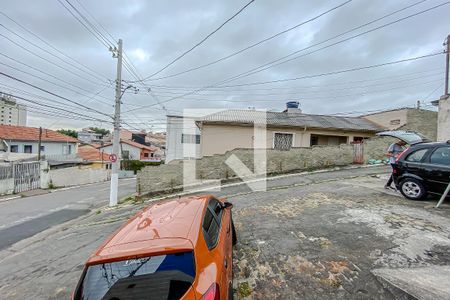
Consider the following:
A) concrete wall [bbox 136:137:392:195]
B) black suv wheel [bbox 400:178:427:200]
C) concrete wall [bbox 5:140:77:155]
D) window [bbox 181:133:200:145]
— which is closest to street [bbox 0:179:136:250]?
concrete wall [bbox 136:137:392:195]

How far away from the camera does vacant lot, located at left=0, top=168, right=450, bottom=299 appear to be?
338 centimetres

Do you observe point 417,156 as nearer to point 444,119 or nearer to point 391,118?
point 444,119

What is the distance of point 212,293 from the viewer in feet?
6.59

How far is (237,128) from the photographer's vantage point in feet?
56.1

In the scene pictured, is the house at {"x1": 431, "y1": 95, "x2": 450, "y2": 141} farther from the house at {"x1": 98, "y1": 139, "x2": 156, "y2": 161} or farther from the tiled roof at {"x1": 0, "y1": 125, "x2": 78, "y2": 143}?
the house at {"x1": 98, "y1": 139, "x2": 156, "y2": 161}

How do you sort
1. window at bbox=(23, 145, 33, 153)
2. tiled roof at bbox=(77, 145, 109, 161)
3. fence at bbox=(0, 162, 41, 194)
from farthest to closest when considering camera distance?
tiled roof at bbox=(77, 145, 109, 161)
window at bbox=(23, 145, 33, 153)
fence at bbox=(0, 162, 41, 194)

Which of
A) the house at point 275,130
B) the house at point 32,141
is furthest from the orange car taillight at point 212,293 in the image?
the house at point 32,141

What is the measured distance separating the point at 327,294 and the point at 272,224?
2.58 meters

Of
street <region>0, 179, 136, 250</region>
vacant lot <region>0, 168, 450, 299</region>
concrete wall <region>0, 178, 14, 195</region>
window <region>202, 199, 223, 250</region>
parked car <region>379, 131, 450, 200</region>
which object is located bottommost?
street <region>0, 179, 136, 250</region>

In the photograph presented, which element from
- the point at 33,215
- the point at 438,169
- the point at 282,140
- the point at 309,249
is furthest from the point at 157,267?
the point at 282,140

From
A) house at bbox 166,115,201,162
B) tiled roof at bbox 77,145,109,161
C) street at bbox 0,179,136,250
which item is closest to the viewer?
street at bbox 0,179,136,250

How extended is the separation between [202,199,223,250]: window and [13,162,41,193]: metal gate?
22.3 m

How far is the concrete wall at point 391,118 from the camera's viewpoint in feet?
58.9

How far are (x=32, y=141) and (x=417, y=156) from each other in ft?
130
